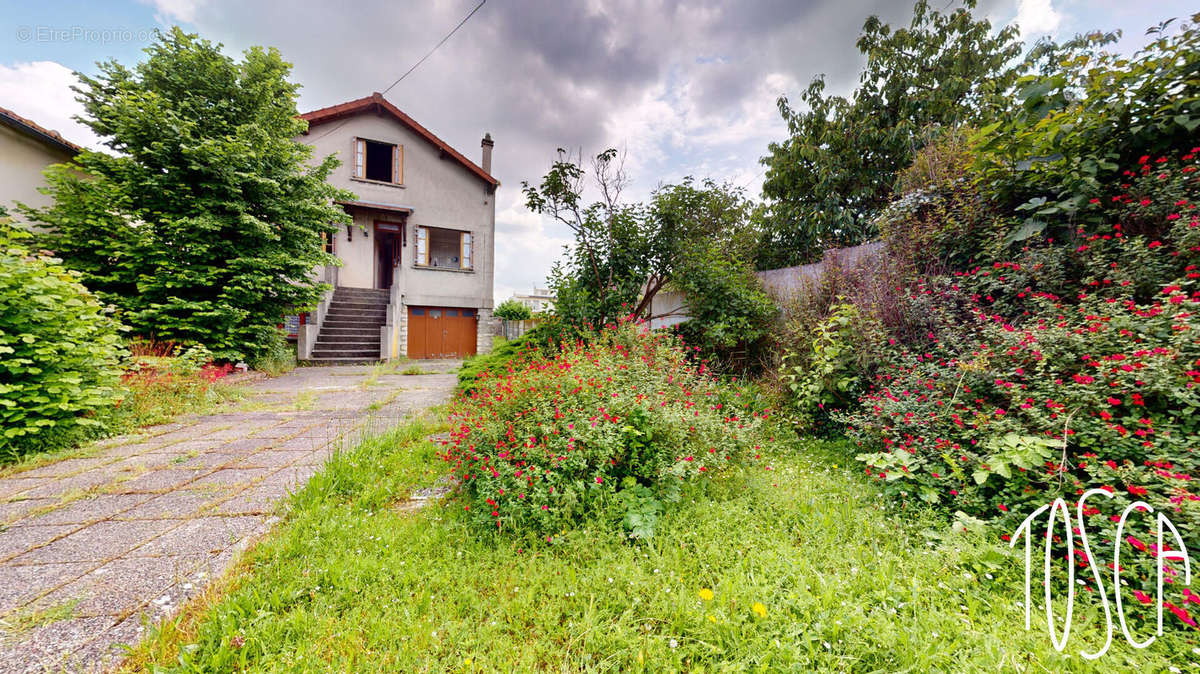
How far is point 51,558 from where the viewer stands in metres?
1.66

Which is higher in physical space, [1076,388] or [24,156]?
[24,156]

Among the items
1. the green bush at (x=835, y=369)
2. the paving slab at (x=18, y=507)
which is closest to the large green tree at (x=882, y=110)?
the green bush at (x=835, y=369)

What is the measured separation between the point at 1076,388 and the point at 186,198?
9973 millimetres

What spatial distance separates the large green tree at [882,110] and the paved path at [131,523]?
Answer: 9.54m

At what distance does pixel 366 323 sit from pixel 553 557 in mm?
10214

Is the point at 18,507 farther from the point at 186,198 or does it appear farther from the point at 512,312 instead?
the point at 512,312

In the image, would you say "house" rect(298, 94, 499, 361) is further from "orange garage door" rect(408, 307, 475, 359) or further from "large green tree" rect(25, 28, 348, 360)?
"large green tree" rect(25, 28, 348, 360)

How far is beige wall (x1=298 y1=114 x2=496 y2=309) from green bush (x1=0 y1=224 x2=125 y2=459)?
7.30 meters

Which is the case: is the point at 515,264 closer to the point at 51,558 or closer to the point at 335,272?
the point at 335,272

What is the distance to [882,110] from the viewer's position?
890cm

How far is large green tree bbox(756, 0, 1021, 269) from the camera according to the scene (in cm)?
828

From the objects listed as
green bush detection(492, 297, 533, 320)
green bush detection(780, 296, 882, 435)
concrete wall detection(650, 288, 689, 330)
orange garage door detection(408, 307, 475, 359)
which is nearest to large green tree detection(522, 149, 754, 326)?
concrete wall detection(650, 288, 689, 330)

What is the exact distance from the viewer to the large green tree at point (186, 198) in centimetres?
569

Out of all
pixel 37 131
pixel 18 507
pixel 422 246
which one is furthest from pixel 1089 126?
pixel 37 131
